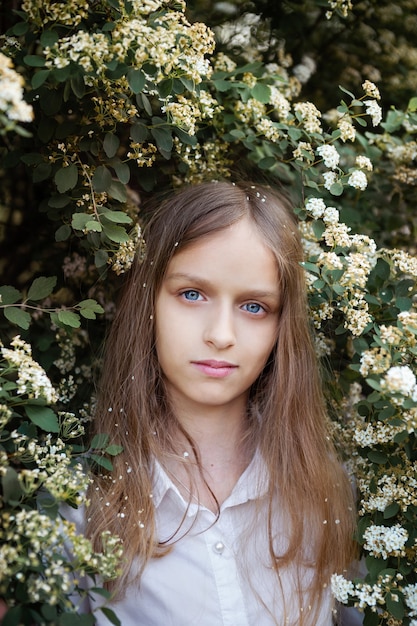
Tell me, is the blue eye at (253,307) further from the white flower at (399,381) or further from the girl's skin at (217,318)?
the white flower at (399,381)

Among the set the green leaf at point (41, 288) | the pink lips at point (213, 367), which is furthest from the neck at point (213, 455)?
the green leaf at point (41, 288)

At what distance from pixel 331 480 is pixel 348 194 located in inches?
37.5

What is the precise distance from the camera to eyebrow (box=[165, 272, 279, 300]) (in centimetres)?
188

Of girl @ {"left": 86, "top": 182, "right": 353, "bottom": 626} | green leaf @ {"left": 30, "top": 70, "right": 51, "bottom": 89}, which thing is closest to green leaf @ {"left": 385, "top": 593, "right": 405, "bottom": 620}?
girl @ {"left": 86, "top": 182, "right": 353, "bottom": 626}

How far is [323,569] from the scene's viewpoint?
200 centimetres

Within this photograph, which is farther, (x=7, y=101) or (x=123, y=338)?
(x=123, y=338)

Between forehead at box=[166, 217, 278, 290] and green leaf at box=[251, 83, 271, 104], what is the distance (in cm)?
36

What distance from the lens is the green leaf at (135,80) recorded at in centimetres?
165

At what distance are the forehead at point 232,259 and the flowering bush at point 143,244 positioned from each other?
123mm

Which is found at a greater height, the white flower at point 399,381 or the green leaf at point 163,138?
the green leaf at point 163,138

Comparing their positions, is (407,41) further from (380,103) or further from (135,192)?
(135,192)

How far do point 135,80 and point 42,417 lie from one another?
76 centimetres

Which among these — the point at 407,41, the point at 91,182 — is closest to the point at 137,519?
the point at 91,182

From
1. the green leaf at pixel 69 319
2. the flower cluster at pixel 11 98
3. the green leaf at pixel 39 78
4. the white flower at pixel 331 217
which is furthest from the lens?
the white flower at pixel 331 217
